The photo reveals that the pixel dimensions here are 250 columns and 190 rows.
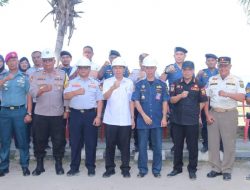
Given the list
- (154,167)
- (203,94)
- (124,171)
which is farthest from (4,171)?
(203,94)

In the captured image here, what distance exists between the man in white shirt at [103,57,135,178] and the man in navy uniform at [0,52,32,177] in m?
1.34

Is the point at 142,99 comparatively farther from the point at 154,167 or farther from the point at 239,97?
the point at 239,97

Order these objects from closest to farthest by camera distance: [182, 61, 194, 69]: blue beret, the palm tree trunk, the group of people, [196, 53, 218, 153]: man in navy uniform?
1. [182, 61, 194, 69]: blue beret
2. the group of people
3. [196, 53, 218, 153]: man in navy uniform
4. the palm tree trunk

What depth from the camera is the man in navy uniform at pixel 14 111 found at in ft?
19.0

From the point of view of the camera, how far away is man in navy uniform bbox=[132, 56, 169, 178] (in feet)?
18.7

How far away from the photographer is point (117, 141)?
5.89 meters

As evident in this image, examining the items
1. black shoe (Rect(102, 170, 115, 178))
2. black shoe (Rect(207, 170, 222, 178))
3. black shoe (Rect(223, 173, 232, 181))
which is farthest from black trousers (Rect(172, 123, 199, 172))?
black shoe (Rect(102, 170, 115, 178))

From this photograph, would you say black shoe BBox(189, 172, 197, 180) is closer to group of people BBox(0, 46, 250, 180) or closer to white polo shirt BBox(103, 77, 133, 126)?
group of people BBox(0, 46, 250, 180)

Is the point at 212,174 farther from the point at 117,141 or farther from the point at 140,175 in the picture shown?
the point at 117,141

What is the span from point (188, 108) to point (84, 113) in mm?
1682

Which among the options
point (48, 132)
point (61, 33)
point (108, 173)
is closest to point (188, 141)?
point (108, 173)

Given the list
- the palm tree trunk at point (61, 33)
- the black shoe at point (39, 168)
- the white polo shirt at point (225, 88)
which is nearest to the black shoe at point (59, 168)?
the black shoe at point (39, 168)

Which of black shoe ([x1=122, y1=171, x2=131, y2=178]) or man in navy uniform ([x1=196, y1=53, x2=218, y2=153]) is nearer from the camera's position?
black shoe ([x1=122, y1=171, x2=131, y2=178])

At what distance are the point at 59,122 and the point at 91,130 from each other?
0.55 metres
